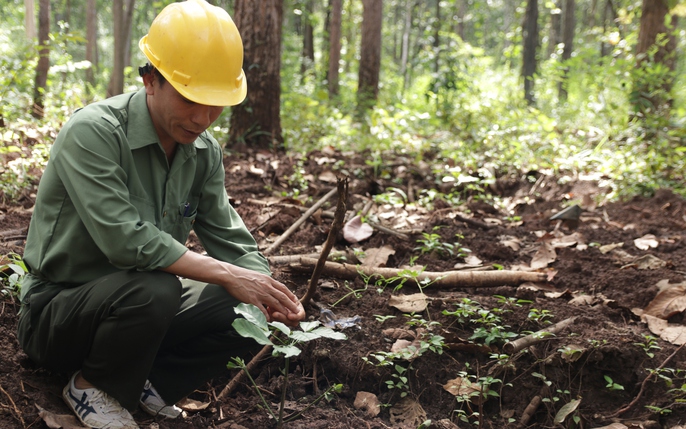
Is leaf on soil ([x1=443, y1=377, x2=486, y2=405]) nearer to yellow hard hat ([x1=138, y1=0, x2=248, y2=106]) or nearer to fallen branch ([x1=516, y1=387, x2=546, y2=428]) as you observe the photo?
fallen branch ([x1=516, y1=387, x2=546, y2=428])

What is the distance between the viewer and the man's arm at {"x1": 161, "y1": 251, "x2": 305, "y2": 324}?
2.14m

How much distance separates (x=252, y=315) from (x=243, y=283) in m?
0.31

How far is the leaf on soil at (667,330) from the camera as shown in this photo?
10.00ft

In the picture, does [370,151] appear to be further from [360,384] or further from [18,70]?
[360,384]

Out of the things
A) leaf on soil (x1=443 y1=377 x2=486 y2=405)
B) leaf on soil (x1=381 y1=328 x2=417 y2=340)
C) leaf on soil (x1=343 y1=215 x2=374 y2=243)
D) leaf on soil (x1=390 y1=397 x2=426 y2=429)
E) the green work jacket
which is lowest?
leaf on soil (x1=390 y1=397 x2=426 y2=429)

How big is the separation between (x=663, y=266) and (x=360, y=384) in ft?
7.59

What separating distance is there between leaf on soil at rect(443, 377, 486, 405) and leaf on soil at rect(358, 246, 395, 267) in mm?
1054

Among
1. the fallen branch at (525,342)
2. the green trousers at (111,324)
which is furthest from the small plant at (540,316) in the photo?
the green trousers at (111,324)

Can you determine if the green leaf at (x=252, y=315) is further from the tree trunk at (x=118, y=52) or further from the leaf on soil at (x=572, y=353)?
the tree trunk at (x=118, y=52)

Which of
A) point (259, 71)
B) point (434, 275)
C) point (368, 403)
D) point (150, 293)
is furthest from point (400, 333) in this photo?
point (259, 71)

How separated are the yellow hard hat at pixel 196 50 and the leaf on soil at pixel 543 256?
2452mm

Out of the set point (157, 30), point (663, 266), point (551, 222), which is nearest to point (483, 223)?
point (551, 222)

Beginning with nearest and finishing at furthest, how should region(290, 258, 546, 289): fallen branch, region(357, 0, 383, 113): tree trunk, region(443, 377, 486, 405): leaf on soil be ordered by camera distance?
→ 1. region(443, 377, 486, 405): leaf on soil
2. region(290, 258, 546, 289): fallen branch
3. region(357, 0, 383, 113): tree trunk

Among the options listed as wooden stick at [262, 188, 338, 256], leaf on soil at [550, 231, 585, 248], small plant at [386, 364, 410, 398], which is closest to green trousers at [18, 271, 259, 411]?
small plant at [386, 364, 410, 398]
